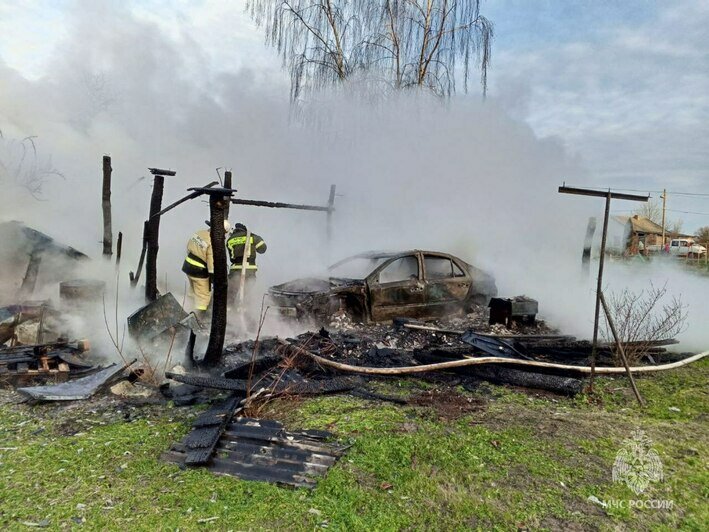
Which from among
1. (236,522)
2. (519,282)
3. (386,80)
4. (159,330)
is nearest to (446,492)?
(236,522)

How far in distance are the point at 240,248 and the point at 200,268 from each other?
0.84 metres

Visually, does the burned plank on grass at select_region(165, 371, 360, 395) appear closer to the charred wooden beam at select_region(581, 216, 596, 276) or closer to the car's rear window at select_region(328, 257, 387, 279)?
the car's rear window at select_region(328, 257, 387, 279)

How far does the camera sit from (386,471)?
315 centimetres

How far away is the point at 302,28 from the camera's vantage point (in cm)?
1206

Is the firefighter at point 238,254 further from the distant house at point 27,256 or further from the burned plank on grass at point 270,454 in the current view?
the burned plank on grass at point 270,454

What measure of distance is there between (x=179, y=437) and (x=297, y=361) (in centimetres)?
193

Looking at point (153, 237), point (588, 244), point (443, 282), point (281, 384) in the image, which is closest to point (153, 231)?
point (153, 237)

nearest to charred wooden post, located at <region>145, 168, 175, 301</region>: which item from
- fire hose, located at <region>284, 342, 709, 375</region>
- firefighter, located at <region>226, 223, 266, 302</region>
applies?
firefighter, located at <region>226, 223, 266, 302</region>

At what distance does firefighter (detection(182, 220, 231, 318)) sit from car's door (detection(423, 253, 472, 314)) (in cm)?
379

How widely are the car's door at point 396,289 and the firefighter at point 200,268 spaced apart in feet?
9.16

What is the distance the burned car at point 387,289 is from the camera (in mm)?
7508

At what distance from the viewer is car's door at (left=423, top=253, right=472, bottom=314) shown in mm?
8164

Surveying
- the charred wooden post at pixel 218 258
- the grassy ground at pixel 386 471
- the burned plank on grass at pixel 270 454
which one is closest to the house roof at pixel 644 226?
the grassy ground at pixel 386 471

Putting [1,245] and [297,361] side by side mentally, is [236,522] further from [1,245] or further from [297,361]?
Answer: [1,245]
